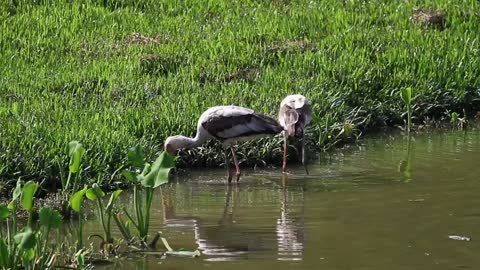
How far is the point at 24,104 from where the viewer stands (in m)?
10.8

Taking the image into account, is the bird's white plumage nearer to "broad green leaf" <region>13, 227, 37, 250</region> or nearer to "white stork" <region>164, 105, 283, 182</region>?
"white stork" <region>164, 105, 283, 182</region>

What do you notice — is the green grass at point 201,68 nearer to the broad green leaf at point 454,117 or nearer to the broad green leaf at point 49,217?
the broad green leaf at point 454,117

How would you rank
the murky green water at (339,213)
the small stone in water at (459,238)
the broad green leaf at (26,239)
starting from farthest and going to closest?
the small stone in water at (459,238)
the murky green water at (339,213)
the broad green leaf at (26,239)

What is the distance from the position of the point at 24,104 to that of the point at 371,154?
3.05 meters

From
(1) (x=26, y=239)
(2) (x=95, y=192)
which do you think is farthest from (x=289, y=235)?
(1) (x=26, y=239)

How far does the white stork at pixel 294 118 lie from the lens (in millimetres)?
10016

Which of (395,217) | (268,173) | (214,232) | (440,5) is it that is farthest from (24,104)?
(440,5)

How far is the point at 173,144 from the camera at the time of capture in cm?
995

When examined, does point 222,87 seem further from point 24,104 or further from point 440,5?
point 440,5

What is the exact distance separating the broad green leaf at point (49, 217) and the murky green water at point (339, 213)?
2.27 ft

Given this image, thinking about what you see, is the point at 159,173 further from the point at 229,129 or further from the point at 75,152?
the point at 229,129

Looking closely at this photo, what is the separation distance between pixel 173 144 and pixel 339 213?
5.81 feet

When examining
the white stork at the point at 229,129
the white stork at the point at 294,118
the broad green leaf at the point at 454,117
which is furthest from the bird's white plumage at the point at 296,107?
the broad green leaf at the point at 454,117

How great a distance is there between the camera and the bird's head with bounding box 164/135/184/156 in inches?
391
